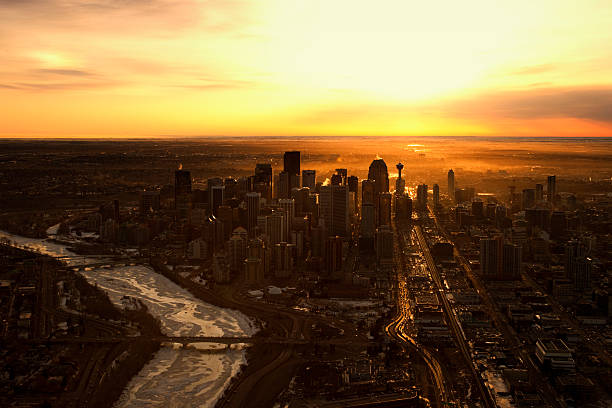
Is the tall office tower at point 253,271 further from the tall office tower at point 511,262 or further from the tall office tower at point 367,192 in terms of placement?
the tall office tower at point 367,192

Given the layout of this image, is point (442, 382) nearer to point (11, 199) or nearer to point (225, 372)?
point (225, 372)

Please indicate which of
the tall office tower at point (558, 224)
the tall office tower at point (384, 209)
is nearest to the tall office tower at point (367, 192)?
the tall office tower at point (384, 209)

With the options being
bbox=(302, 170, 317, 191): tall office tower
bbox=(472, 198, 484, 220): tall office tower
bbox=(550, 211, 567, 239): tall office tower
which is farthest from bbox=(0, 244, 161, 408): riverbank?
bbox=(472, 198, 484, 220): tall office tower

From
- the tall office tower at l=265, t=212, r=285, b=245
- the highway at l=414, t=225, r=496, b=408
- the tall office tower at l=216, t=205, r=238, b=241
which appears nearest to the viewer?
the highway at l=414, t=225, r=496, b=408

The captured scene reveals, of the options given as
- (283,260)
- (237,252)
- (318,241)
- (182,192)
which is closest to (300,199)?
(318,241)

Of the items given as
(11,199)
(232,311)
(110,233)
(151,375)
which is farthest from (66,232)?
(151,375)

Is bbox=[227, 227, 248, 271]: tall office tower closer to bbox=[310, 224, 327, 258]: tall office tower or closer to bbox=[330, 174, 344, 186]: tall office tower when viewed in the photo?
bbox=[310, 224, 327, 258]: tall office tower

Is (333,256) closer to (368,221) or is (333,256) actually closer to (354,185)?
(368,221)
